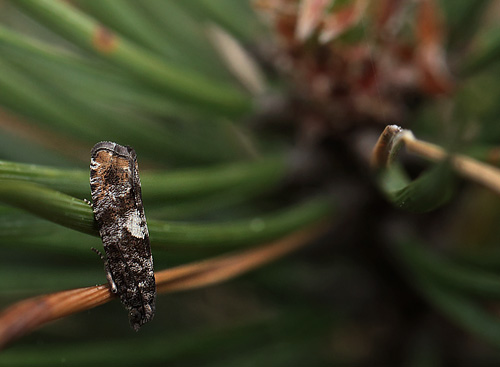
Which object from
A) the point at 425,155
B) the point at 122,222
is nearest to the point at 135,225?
the point at 122,222

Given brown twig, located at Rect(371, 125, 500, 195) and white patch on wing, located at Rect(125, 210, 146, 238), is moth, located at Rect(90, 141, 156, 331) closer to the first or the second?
white patch on wing, located at Rect(125, 210, 146, 238)

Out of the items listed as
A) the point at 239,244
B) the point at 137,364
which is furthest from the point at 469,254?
the point at 137,364

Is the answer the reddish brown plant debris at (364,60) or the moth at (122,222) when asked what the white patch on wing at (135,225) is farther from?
the reddish brown plant debris at (364,60)

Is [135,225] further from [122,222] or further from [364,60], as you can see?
[364,60]

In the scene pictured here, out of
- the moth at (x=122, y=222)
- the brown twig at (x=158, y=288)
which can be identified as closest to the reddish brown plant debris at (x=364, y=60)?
the brown twig at (x=158, y=288)

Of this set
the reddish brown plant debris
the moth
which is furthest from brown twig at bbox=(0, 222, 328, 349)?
the reddish brown plant debris

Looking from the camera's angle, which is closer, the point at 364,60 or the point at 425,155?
the point at 425,155

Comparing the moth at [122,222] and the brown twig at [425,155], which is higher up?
the moth at [122,222]
